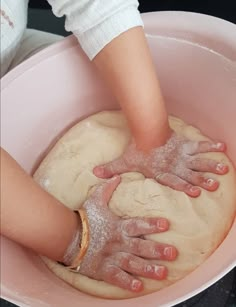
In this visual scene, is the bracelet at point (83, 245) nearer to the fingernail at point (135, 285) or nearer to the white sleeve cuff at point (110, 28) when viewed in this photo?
the fingernail at point (135, 285)

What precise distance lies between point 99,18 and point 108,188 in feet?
0.91

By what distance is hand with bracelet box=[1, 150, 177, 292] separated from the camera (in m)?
0.73

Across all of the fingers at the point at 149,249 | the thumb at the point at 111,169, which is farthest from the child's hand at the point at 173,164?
the fingers at the point at 149,249

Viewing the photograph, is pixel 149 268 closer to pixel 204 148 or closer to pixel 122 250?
pixel 122 250

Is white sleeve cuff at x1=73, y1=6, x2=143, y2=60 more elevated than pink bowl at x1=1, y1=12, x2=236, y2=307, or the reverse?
white sleeve cuff at x1=73, y1=6, x2=143, y2=60

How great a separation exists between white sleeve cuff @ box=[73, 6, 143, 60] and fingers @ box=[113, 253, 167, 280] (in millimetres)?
330

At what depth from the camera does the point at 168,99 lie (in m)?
1.01

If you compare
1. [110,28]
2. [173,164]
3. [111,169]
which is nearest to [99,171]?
[111,169]

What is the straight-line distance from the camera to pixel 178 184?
0.87m

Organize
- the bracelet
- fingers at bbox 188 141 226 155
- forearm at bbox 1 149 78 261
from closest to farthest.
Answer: forearm at bbox 1 149 78 261
the bracelet
fingers at bbox 188 141 226 155

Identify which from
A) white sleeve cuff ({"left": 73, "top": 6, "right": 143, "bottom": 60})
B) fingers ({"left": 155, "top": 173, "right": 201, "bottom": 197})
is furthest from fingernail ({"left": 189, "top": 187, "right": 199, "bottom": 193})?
white sleeve cuff ({"left": 73, "top": 6, "right": 143, "bottom": 60})

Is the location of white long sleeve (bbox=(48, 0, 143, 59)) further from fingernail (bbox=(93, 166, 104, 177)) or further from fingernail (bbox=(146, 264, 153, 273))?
fingernail (bbox=(146, 264, 153, 273))

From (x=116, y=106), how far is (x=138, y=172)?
162mm

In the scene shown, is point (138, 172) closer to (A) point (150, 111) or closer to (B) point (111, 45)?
(A) point (150, 111)
